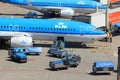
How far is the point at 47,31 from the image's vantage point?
5009cm

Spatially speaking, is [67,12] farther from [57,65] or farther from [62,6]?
[57,65]

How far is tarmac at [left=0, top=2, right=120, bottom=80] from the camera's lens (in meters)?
36.8

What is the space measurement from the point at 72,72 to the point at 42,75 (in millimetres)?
2913

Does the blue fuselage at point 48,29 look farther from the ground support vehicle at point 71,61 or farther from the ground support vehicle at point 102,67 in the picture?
the ground support vehicle at point 102,67

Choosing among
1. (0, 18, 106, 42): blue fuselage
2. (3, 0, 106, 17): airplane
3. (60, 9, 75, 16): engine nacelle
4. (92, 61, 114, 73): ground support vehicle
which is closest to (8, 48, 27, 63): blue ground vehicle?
(0, 18, 106, 42): blue fuselage

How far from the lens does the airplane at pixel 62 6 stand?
74750 millimetres

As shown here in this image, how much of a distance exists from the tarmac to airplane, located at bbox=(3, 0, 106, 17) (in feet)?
68.2

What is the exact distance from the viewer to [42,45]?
52.6 metres

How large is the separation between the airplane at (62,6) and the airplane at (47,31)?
955 inches

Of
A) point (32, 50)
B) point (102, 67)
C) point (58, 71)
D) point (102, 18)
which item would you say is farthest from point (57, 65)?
point (102, 18)

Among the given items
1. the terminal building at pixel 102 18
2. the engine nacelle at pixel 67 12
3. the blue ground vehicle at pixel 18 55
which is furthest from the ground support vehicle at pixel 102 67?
the engine nacelle at pixel 67 12

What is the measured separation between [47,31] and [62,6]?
25711mm

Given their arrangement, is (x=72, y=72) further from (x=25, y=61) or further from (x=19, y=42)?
(x=19, y=42)

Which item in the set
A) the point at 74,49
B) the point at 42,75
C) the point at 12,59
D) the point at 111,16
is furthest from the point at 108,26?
the point at 42,75
